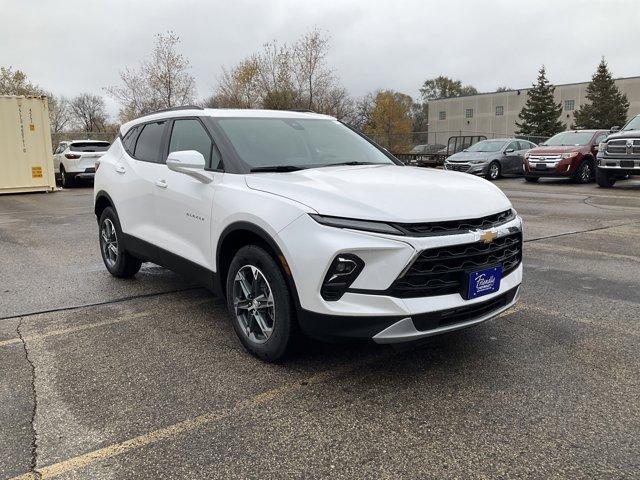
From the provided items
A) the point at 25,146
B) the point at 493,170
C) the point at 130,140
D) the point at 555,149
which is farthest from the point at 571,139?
the point at 25,146

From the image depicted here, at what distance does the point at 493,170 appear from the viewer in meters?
20.4

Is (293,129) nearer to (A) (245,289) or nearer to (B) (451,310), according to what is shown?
(A) (245,289)

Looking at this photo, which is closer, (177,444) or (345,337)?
(177,444)

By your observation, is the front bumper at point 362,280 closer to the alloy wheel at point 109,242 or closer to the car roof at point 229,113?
the car roof at point 229,113

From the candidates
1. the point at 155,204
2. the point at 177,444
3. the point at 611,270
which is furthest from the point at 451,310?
the point at 611,270

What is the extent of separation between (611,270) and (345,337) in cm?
442

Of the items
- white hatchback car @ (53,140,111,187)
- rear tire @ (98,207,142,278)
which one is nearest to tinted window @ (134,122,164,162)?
rear tire @ (98,207,142,278)

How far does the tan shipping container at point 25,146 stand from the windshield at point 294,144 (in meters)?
15.6

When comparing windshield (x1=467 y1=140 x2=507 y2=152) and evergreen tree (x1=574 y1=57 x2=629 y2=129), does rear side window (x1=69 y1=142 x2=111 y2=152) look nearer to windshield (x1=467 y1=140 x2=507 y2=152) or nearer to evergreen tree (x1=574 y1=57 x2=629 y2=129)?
windshield (x1=467 y1=140 x2=507 y2=152)

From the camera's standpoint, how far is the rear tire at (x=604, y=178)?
16.3 metres

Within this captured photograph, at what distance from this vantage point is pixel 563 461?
8.39 feet

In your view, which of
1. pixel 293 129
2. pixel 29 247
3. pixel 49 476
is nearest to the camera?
pixel 49 476

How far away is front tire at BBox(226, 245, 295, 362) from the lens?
3371 mm

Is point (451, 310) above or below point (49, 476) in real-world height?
above
